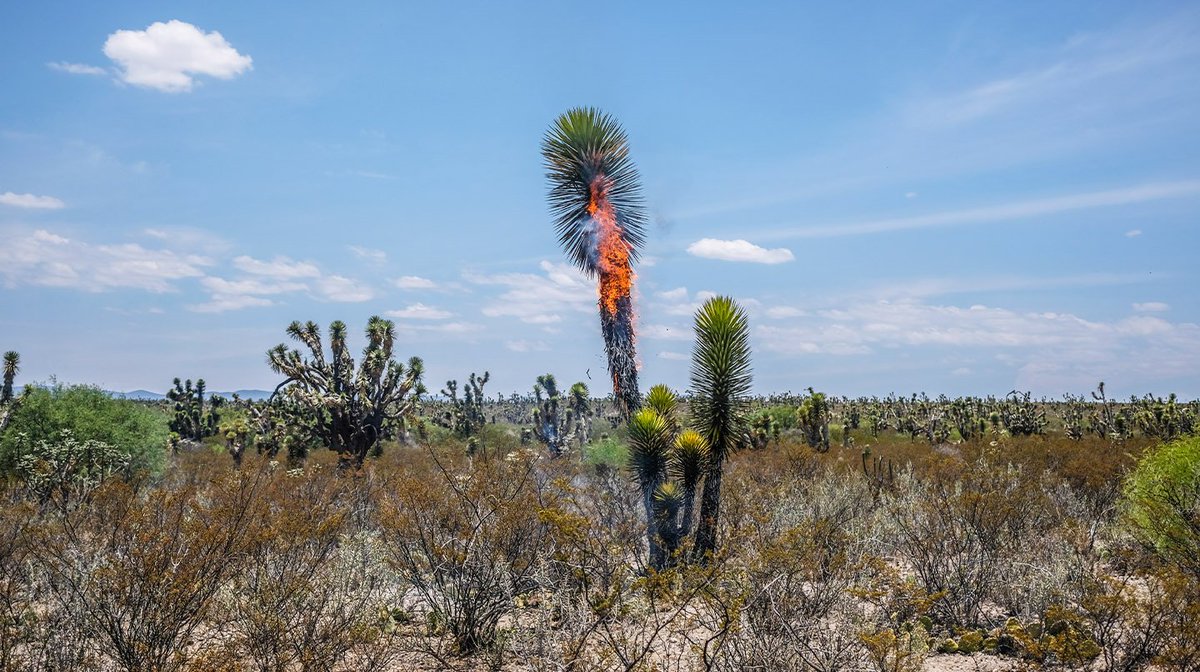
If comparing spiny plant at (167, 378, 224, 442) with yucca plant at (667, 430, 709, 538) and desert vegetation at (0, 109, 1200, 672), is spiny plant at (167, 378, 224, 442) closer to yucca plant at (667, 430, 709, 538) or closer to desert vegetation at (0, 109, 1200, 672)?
desert vegetation at (0, 109, 1200, 672)

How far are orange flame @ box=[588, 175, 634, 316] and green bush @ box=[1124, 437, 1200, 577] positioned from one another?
9.18m

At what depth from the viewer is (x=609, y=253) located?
16.0 metres

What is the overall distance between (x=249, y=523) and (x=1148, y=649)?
32.2ft

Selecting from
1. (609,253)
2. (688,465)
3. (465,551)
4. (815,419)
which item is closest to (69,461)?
(465,551)

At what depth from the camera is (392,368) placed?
28.9 metres

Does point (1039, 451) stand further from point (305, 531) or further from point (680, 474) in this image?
point (305, 531)

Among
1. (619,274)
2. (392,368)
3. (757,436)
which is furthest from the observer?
(757,436)

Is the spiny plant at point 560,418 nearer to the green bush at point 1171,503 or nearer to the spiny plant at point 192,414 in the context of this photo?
the spiny plant at point 192,414

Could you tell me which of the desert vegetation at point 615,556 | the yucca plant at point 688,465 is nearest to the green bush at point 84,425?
the desert vegetation at point 615,556

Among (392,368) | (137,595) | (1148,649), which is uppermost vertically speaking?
(392,368)

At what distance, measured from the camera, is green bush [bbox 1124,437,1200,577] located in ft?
33.0

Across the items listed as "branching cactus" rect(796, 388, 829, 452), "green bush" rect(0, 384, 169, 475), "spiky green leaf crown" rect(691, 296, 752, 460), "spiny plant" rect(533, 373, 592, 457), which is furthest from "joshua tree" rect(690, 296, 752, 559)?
"spiny plant" rect(533, 373, 592, 457)

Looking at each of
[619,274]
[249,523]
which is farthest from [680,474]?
[249,523]

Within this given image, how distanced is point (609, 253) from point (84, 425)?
1644cm
